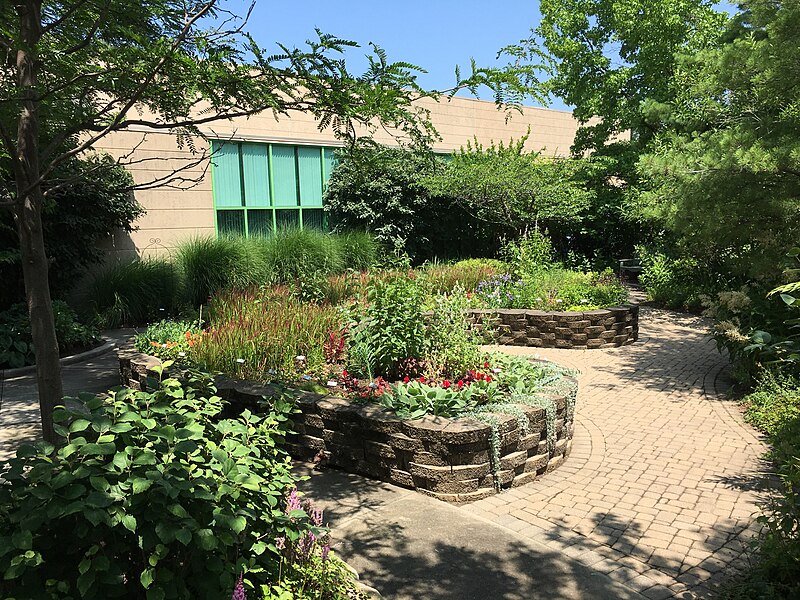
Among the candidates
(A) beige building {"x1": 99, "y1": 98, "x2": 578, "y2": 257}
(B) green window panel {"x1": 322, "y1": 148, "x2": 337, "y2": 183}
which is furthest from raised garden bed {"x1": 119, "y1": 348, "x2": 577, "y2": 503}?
A: (B) green window panel {"x1": 322, "y1": 148, "x2": 337, "y2": 183}

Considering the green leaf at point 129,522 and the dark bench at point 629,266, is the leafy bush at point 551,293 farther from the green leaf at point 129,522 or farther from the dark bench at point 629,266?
the green leaf at point 129,522

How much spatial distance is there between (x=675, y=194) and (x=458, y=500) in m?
5.45

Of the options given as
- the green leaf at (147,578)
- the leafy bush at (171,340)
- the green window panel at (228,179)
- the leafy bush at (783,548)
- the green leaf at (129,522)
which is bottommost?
the leafy bush at (783,548)

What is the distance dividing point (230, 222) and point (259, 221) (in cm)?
79

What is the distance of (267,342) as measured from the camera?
6.13 metres

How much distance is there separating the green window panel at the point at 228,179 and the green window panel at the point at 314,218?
1.90 m

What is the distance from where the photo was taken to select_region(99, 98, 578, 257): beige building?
12695mm

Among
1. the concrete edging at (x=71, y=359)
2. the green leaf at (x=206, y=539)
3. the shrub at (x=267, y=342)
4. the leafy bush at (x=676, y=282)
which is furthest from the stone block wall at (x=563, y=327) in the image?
the green leaf at (x=206, y=539)

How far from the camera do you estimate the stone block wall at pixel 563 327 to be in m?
9.51

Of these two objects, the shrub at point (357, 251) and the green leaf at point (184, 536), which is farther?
the shrub at point (357, 251)

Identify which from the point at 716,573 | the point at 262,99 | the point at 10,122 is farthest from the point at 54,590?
the point at 716,573

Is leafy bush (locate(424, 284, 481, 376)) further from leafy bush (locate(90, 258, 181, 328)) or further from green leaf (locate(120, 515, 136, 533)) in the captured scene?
leafy bush (locate(90, 258, 181, 328))

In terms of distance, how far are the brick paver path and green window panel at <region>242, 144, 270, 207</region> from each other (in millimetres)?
9707

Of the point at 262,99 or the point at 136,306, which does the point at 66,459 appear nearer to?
the point at 262,99
